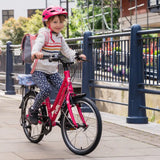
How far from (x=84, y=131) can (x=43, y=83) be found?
2.93 feet

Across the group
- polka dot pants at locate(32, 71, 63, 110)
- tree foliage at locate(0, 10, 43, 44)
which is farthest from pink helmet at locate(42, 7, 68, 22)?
tree foliage at locate(0, 10, 43, 44)

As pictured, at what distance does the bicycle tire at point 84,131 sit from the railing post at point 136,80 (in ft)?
9.13

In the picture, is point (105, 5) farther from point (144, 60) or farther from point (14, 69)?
point (144, 60)

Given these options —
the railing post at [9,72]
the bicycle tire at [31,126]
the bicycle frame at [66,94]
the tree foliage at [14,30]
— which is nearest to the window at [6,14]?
the tree foliage at [14,30]

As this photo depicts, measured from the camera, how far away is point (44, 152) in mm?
6121

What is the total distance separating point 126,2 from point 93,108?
3587 cm

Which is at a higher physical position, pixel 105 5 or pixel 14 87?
pixel 105 5

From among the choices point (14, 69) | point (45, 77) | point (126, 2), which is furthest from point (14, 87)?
point (126, 2)

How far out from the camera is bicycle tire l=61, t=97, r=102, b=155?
564 centimetres

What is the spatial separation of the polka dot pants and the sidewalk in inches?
21.2

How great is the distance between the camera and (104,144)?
666 centimetres

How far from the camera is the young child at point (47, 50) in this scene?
6367 millimetres

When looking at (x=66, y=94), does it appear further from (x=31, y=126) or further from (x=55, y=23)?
(x=31, y=126)

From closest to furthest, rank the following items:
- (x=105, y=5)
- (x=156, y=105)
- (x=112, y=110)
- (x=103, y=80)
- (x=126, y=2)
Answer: (x=103, y=80) < (x=156, y=105) < (x=112, y=110) < (x=126, y=2) < (x=105, y=5)
